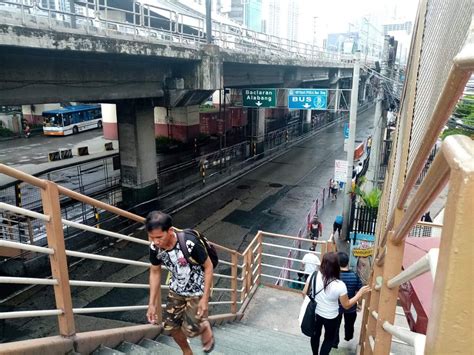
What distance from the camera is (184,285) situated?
325 cm

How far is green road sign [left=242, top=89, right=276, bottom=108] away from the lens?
19.6 metres

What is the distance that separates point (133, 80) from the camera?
12.8 metres

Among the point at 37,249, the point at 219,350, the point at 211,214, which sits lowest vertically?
the point at 211,214

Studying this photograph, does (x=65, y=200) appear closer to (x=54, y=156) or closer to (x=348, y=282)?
(x=54, y=156)

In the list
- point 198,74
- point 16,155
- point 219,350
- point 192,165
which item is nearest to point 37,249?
point 219,350

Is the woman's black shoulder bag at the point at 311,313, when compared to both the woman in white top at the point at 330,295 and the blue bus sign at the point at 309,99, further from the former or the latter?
the blue bus sign at the point at 309,99

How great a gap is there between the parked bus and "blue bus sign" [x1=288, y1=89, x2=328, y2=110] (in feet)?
79.1

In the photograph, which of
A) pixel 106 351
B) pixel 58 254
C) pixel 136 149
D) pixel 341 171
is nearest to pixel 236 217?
pixel 341 171

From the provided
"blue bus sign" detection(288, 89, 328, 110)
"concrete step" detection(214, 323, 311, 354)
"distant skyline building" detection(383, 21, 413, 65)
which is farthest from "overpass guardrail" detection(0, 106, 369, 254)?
"distant skyline building" detection(383, 21, 413, 65)

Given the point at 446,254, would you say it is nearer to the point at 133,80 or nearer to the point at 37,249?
the point at 37,249

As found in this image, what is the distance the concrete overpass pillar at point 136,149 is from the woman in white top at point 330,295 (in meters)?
13.0

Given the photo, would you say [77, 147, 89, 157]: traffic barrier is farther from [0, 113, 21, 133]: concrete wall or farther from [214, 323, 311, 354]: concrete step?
[214, 323, 311, 354]: concrete step

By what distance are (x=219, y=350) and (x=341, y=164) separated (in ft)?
36.0

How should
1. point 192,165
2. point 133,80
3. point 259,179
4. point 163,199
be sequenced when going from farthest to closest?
point 192,165, point 259,179, point 163,199, point 133,80
